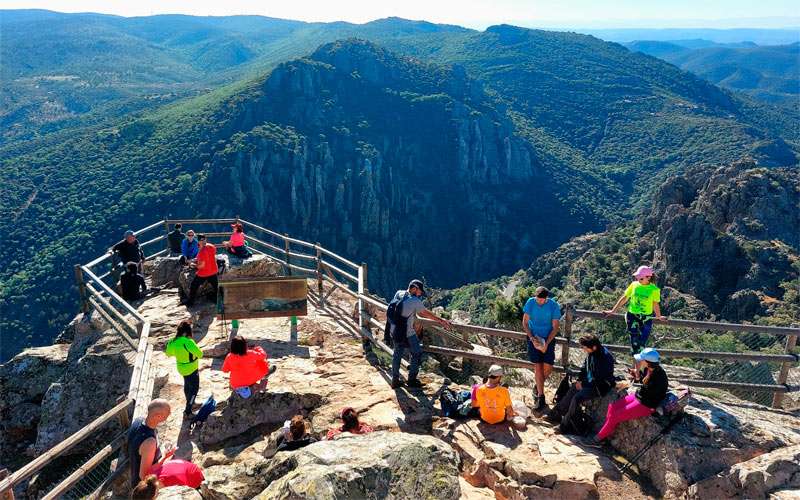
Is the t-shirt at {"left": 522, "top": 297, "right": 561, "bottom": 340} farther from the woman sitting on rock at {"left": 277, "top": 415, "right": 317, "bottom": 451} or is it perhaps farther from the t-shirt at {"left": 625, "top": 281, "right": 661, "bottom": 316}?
the woman sitting on rock at {"left": 277, "top": 415, "right": 317, "bottom": 451}

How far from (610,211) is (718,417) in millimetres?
90518

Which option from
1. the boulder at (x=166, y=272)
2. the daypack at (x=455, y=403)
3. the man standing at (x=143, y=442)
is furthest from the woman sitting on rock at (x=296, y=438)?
the boulder at (x=166, y=272)

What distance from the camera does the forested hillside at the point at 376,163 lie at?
57438mm

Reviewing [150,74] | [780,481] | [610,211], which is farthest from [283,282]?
[150,74]

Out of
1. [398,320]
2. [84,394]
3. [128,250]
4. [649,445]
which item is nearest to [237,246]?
[128,250]

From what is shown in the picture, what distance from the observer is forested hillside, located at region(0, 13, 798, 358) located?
57.4 m

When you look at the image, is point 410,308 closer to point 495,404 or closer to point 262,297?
point 495,404

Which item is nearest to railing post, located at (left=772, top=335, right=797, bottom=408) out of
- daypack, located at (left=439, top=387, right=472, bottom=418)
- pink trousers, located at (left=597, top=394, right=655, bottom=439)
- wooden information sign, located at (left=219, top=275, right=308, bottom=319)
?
pink trousers, located at (left=597, top=394, right=655, bottom=439)

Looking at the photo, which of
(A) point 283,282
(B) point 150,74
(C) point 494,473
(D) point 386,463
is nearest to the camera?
(D) point 386,463

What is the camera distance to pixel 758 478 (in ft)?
17.5

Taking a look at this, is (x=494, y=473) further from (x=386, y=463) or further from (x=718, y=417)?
(x=718, y=417)

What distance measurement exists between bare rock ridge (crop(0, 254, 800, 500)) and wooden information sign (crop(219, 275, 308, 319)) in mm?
644

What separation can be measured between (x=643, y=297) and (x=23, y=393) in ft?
39.2

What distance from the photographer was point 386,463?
14.6 ft
